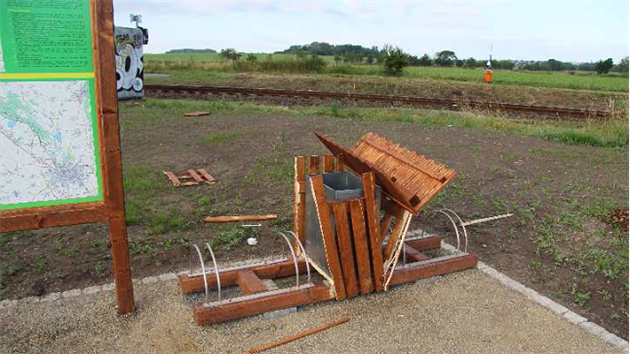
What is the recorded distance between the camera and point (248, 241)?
18.4ft

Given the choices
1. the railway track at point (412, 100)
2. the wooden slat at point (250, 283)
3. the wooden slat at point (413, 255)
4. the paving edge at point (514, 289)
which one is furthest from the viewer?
the railway track at point (412, 100)

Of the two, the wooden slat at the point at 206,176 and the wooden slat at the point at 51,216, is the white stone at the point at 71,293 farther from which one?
the wooden slat at the point at 206,176

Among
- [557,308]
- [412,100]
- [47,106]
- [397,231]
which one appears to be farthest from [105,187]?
[412,100]

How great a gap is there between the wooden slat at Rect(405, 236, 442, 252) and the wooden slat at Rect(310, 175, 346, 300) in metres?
1.41

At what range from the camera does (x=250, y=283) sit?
4.25 meters

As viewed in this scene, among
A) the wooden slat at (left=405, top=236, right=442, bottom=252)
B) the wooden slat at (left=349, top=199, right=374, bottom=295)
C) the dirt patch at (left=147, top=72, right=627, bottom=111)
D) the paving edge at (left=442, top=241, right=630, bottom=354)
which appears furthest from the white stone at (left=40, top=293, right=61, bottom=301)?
the dirt patch at (left=147, top=72, right=627, bottom=111)

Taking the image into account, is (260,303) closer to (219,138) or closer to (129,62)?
(219,138)

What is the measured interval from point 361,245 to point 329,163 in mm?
952

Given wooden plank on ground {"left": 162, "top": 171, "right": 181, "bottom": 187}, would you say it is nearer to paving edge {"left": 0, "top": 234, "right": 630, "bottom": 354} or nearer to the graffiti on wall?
paving edge {"left": 0, "top": 234, "right": 630, "bottom": 354}

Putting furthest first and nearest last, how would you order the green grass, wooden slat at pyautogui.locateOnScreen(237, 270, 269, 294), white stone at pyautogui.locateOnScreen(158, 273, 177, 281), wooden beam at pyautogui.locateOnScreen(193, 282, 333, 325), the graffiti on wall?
the graffiti on wall
the green grass
white stone at pyautogui.locateOnScreen(158, 273, 177, 281)
wooden slat at pyautogui.locateOnScreen(237, 270, 269, 294)
wooden beam at pyautogui.locateOnScreen(193, 282, 333, 325)

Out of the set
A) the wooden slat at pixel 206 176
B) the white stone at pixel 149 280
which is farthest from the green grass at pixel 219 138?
the white stone at pixel 149 280

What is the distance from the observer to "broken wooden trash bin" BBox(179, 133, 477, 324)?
3.96 metres

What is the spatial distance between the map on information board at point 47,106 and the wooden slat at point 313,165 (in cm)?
176

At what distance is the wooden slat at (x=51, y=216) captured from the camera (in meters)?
3.58
